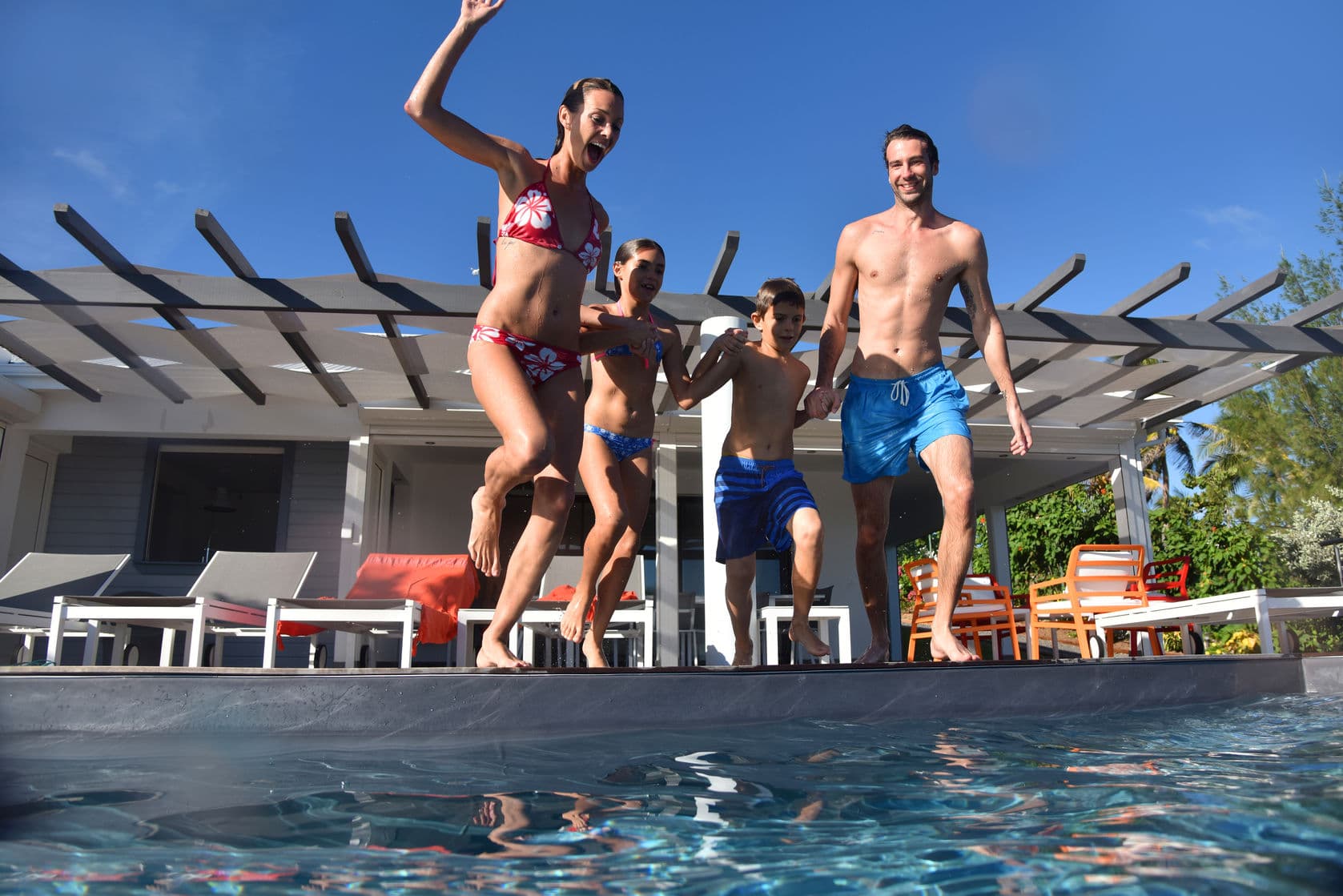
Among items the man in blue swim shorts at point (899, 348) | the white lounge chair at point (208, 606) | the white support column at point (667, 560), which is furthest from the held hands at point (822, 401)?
the white support column at point (667, 560)

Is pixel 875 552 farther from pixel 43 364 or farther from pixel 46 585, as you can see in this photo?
pixel 43 364

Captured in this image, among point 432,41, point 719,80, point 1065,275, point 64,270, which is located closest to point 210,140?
Result: point 432,41

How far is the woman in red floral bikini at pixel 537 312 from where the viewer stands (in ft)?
8.78

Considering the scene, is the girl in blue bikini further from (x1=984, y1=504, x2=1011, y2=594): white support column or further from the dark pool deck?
(x1=984, y1=504, x2=1011, y2=594): white support column

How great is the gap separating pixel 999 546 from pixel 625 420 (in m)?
9.29

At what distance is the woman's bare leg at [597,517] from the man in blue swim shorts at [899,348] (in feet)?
2.63

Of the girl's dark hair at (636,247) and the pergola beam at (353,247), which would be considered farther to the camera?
the pergola beam at (353,247)

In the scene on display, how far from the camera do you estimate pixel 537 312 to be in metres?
2.85

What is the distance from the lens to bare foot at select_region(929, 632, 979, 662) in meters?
3.10

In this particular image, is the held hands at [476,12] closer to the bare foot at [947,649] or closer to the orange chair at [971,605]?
the bare foot at [947,649]

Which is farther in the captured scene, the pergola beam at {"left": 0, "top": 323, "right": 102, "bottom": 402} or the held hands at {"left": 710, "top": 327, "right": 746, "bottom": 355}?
the pergola beam at {"left": 0, "top": 323, "right": 102, "bottom": 402}

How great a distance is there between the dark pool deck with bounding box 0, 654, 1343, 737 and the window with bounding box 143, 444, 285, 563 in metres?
8.52

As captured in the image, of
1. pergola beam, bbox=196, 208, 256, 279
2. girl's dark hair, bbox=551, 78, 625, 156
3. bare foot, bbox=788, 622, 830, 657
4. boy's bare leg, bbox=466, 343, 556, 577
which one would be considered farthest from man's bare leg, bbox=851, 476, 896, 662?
pergola beam, bbox=196, 208, 256, 279

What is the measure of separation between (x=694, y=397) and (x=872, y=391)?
0.68 metres
